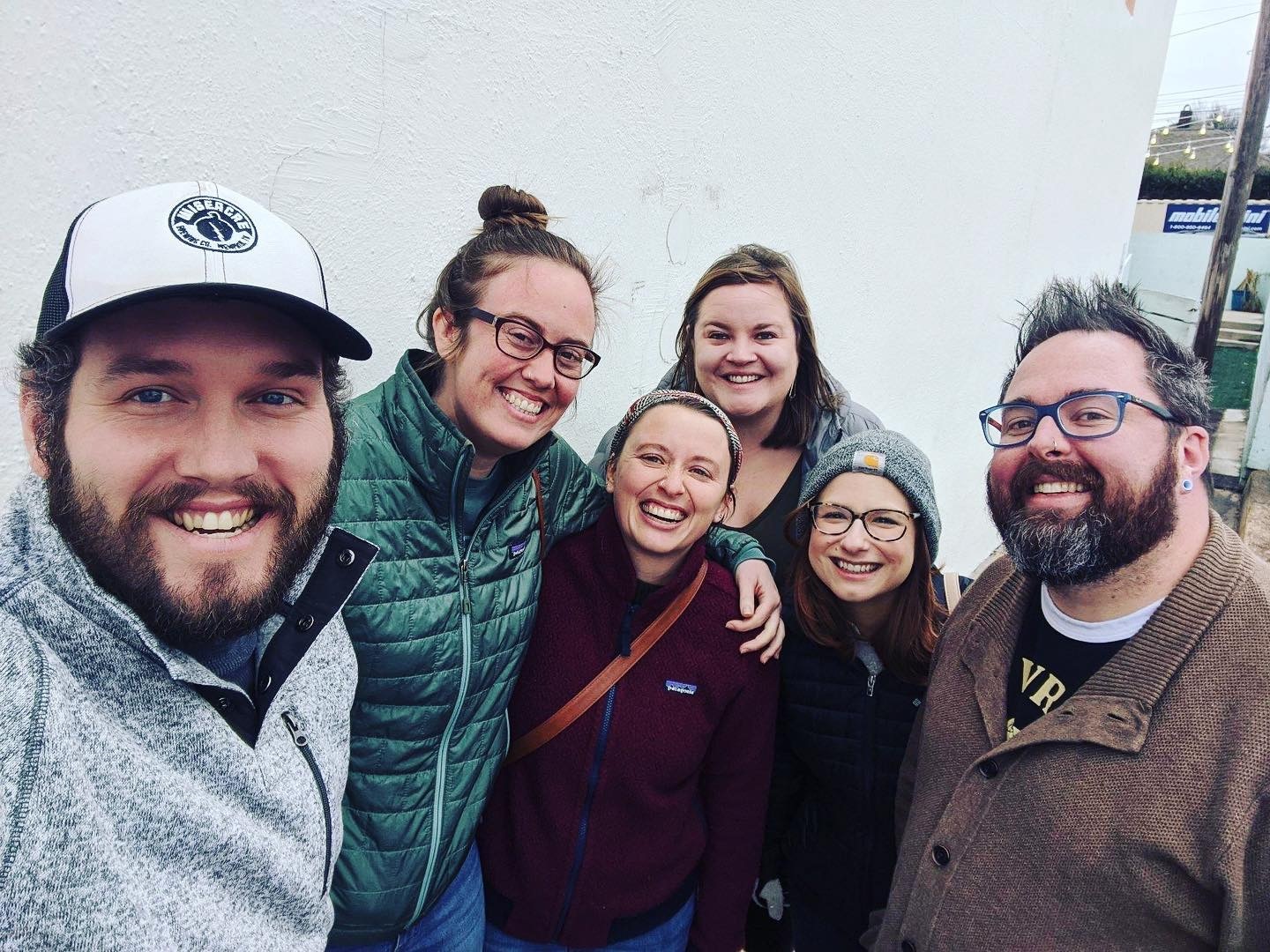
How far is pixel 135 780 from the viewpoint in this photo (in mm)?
844

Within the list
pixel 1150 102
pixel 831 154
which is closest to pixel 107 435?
pixel 831 154

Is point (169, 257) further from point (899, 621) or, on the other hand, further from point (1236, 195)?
point (1236, 195)

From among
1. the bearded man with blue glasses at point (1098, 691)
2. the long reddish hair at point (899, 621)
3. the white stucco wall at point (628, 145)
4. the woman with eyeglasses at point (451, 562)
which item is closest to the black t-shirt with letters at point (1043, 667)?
the bearded man with blue glasses at point (1098, 691)

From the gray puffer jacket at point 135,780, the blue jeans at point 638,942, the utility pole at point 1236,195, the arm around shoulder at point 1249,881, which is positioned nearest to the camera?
the gray puffer jacket at point 135,780

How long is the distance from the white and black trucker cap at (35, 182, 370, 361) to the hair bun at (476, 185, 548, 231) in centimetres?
80

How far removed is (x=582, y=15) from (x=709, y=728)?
95.8 inches

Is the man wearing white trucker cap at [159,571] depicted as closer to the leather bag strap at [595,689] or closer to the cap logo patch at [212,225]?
the cap logo patch at [212,225]

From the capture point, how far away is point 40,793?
2.42 ft

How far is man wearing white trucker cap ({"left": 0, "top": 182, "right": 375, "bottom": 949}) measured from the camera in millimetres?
771

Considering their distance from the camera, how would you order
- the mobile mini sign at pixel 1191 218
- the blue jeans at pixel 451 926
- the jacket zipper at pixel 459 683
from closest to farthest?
the jacket zipper at pixel 459 683
the blue jeans at pixel 451 926
the mobile mini sign at pixel 1191 218

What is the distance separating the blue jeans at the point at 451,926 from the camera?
64.9 inches

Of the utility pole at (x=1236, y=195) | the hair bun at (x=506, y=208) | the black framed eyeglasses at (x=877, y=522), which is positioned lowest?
the black framed eyeglasses at (x=877, y=522)

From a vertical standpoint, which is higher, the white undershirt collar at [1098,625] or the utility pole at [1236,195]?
the utility pole at [1236,195]

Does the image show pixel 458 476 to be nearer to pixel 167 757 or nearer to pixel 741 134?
pixel 167 757
